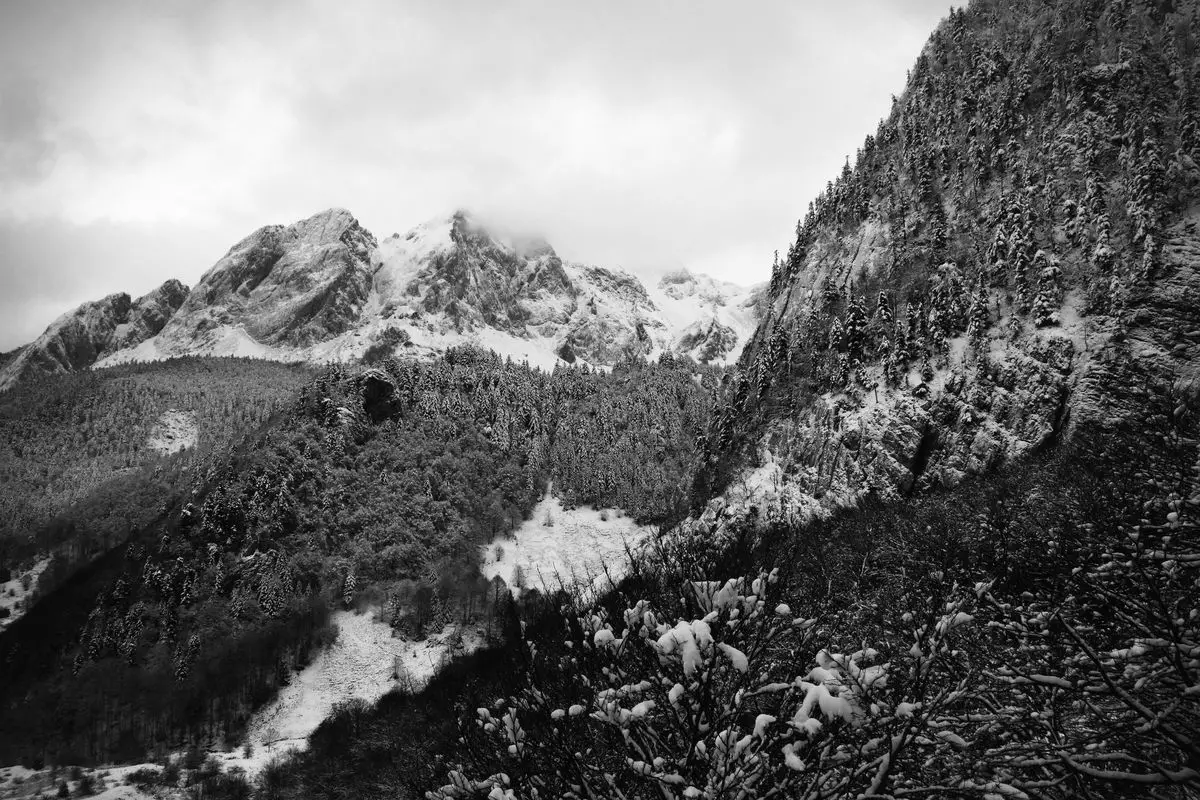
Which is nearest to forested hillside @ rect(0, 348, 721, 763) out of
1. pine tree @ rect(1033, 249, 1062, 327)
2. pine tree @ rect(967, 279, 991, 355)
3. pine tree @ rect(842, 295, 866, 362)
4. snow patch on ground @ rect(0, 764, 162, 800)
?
snow patch on ground @ rect(0, 764, 162, 800)

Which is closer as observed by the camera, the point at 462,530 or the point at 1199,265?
the point at 1199,265

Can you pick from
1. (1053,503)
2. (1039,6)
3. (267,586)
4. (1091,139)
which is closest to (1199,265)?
(1091,139)

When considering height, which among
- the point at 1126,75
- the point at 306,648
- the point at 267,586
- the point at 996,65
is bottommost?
the point at 306,648

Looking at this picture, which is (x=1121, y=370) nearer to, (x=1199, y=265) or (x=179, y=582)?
(x=1199, y=265)

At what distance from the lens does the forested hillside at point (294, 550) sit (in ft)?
326

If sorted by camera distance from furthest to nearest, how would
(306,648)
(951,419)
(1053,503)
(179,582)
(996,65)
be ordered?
(179,582), (306,648), (996,65), (951,419), (1053,503)

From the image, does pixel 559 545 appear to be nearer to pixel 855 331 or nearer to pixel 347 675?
pixel 347 675

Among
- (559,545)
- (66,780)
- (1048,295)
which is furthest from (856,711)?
(559,545)

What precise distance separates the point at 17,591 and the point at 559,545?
14551cm

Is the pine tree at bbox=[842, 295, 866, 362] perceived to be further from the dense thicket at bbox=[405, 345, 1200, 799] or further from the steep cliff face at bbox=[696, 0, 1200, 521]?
the dense thicket at bbox=[405, 345, 1200, 799]

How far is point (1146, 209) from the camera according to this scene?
191 ft

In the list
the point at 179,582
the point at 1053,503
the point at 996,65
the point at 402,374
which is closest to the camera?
the point at 1053,503

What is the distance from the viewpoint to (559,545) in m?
153

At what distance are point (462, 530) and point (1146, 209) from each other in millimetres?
145847
